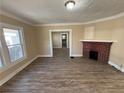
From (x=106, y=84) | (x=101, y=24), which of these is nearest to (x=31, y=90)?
(x=106, y=84)

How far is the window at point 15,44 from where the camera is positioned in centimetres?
333

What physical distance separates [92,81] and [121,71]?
158 cm

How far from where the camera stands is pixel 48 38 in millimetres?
5836

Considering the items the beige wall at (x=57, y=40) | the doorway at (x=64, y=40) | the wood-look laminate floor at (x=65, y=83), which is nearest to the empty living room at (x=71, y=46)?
the wood-look laminate floor at (x=65, y=83)

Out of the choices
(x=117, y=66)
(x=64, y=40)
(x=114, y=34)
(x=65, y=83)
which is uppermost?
(x=114, y=34)

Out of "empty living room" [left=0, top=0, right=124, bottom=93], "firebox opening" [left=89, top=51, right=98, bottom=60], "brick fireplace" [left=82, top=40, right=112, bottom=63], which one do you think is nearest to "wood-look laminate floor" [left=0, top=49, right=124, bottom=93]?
"empty living room" [left=0, top=0, right=124, bottom=93]

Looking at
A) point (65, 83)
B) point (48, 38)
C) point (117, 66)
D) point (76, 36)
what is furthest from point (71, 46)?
point (65, 83)

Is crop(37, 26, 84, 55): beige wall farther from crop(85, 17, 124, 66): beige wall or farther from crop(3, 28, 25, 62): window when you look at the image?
crop(3, 28, 25, 62): window

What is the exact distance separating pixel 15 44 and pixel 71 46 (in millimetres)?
3493

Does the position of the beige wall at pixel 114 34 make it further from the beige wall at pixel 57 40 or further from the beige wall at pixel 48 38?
the beige wall at pixel 57 40

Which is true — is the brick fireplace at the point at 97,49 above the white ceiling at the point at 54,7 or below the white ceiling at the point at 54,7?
below

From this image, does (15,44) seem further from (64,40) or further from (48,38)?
(64,40)

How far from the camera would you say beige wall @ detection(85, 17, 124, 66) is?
3.46 m

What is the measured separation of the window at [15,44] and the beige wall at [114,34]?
13.8 feet
